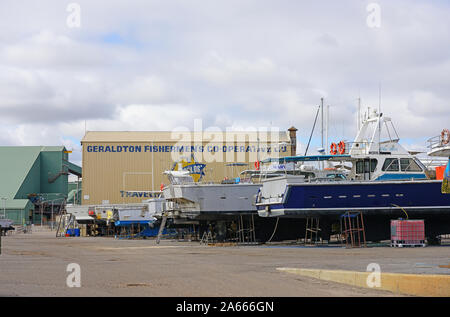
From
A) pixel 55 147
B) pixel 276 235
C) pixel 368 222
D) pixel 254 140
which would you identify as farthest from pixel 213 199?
pixel 55 147

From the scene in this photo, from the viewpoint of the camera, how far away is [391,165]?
24.8 meters

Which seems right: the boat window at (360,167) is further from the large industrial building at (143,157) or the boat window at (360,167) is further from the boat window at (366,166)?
the large industrial building at (143,157)

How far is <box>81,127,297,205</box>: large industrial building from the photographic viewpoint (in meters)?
57.9

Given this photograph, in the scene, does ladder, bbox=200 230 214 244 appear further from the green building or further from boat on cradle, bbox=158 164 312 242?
the green building

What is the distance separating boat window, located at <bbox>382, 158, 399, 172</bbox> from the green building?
197ft

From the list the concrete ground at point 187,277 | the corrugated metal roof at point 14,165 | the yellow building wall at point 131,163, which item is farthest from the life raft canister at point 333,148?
the corrugated metal roof at point 14,165

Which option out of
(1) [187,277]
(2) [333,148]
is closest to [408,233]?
(2) [333,148]

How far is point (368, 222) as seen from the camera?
2438 centimetres

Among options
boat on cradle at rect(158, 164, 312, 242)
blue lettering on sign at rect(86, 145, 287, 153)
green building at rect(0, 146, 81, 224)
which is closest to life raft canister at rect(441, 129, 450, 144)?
boat on cradle at rect(158, 164, 312, 242)

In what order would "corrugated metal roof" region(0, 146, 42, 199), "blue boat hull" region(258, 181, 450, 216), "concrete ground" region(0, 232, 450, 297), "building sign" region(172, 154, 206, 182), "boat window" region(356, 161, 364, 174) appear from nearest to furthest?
"concrete ground" region(0, 232, 450, 297), "blue boat hull" region(258, 181, 450, 216), "boat window" region(356, 161, 364, 174), "building sign" region(172, 154, 206, 182), "corrugated metal roof" region(0, 146, 42, 199)

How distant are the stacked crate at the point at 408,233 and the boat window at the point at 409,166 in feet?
9.79

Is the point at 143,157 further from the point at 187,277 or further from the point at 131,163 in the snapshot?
the point at 187,277
